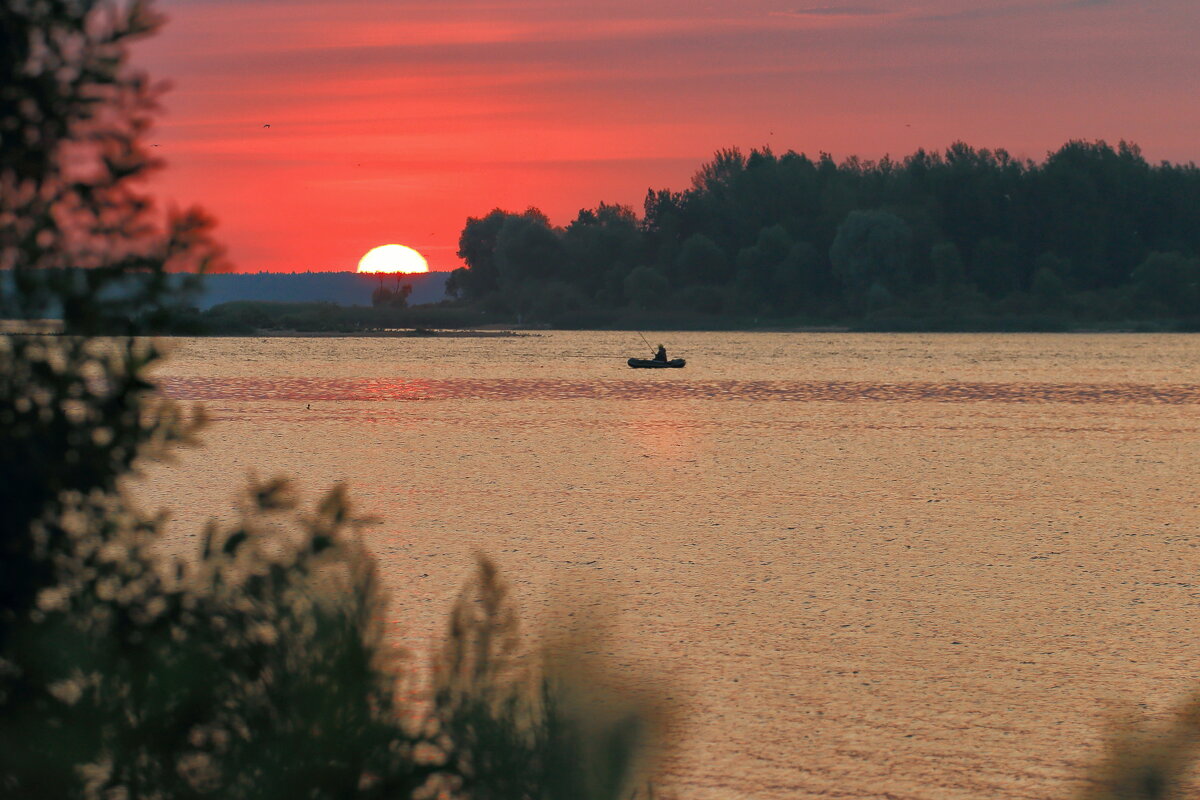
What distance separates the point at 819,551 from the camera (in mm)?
13367

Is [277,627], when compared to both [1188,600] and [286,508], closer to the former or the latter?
[286,508]

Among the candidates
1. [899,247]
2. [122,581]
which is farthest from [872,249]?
[122,581]

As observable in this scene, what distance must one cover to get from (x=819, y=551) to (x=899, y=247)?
110m

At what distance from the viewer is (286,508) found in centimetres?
456

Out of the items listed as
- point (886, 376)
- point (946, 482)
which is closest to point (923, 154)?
point (886, 376)

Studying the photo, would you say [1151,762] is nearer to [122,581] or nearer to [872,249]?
[122,581]

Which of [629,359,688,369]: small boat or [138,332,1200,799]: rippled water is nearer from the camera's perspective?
[138,332,1200,799]: rippled water

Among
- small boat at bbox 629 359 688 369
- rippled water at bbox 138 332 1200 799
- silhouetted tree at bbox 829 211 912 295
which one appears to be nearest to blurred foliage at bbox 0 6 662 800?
rippled water at bbox 138 332 1200 799

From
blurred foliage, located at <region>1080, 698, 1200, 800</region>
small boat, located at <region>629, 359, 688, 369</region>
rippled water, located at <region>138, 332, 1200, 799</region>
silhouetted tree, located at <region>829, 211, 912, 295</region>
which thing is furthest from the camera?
silhouetted tree, located at <region>829, 211, 912, 295</region>

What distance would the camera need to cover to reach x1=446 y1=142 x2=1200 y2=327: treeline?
123188 mm

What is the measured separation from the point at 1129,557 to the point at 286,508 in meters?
10.4

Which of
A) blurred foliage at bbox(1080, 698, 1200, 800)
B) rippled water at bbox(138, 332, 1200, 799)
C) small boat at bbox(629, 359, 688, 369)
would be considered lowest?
rippled water at bbox(138, 332, 1200, 799)

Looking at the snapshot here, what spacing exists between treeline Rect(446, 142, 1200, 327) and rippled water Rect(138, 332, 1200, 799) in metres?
89.7

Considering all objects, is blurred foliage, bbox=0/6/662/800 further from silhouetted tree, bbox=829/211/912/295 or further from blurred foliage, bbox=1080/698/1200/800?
silhouetted tree, bbox=829/211/912/295
